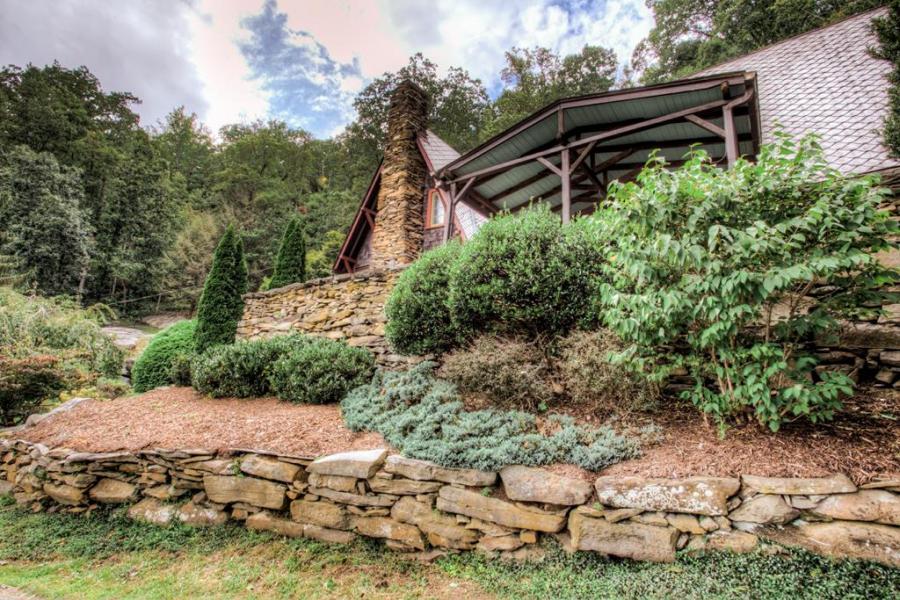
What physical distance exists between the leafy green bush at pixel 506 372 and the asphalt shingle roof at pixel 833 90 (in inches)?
190

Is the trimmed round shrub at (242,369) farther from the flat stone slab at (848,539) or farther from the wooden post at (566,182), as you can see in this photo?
the flat stone slab at (848,539)

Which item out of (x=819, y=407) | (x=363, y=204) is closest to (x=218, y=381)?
(x=819, y=407)

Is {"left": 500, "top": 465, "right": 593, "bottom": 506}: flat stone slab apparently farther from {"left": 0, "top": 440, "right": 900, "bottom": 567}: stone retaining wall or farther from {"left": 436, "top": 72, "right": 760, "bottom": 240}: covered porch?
{"left": 436, "top": 72, "right": 760, "bottom": 240}: covered porch

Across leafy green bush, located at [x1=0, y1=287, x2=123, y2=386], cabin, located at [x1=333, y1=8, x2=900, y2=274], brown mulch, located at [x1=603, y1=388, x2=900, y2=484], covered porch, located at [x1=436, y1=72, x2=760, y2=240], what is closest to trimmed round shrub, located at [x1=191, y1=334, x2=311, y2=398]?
leafy green bush, located at [x1=0, y1=287, x2=123, y2=386]

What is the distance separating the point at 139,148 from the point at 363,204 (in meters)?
20.0

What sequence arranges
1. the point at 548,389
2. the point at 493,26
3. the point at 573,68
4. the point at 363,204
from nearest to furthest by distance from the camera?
1. the point at 548,389
2. the point at 493,26
3. the point at 363,204
4. the point at 573,68

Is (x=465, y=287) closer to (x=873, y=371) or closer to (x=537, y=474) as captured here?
(x=537, y=474)

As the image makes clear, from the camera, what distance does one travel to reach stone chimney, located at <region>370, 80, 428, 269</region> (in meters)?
11.9

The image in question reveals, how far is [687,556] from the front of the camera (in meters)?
2.22

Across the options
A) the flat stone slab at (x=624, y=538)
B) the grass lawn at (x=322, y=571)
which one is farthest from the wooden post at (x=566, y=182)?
the grass lawn at (x=322, y=571)

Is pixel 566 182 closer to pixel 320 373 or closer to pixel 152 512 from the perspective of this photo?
pixel 320 373

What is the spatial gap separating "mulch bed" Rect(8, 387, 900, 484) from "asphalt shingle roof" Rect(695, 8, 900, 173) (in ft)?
14.9

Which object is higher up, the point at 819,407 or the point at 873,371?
the point at 873,371

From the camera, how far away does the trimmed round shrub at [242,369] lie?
18.3ft
